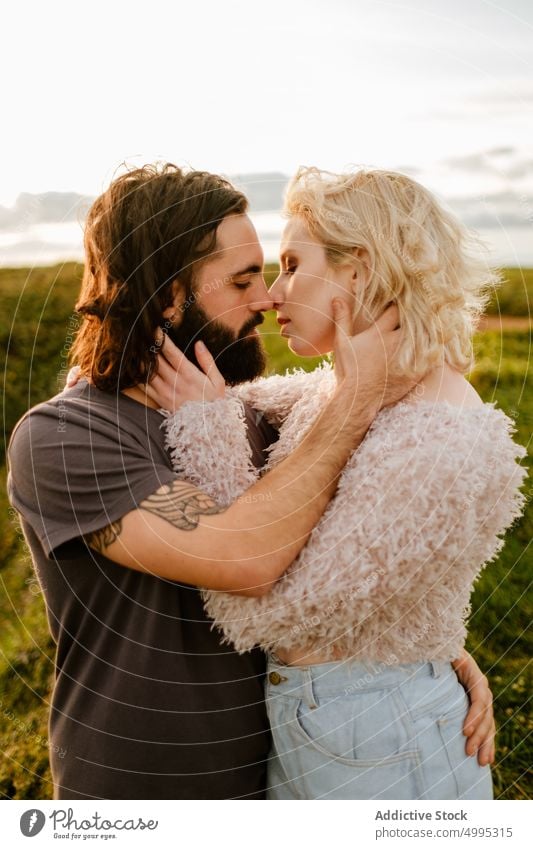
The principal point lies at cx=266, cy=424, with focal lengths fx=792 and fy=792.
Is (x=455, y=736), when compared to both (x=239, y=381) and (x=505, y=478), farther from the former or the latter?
(x=239, y=381)

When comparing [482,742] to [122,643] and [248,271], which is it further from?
[248,271]

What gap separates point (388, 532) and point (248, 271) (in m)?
0.91

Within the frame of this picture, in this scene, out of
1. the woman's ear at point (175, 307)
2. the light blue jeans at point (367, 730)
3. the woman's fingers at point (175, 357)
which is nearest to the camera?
the light blue jeans at point (367, 730)

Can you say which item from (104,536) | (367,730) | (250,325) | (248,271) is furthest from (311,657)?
(248,271)

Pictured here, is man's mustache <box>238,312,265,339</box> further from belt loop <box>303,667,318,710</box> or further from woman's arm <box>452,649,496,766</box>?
woman's arm <box>452,649,496,766</box>

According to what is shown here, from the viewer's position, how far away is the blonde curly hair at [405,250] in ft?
6.71

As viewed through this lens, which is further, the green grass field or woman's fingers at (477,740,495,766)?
the green grass field

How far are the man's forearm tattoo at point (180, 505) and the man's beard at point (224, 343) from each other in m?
0.56

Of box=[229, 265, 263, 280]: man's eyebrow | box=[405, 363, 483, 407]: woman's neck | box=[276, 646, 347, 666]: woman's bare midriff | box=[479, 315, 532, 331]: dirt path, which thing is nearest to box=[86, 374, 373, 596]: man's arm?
box=[276, 646, 347, 666]: woman's bare midriff

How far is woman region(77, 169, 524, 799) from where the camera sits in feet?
6.14

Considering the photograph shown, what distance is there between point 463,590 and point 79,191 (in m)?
1.74

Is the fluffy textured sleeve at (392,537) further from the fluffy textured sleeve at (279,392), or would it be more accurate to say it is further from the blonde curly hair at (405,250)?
the fluffy textured sleeve at (279,392)

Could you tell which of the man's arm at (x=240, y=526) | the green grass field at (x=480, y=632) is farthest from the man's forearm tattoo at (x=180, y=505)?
the green grass field at (x=480, y=632)

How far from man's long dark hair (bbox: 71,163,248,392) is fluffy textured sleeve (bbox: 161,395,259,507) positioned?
0.70 ft
